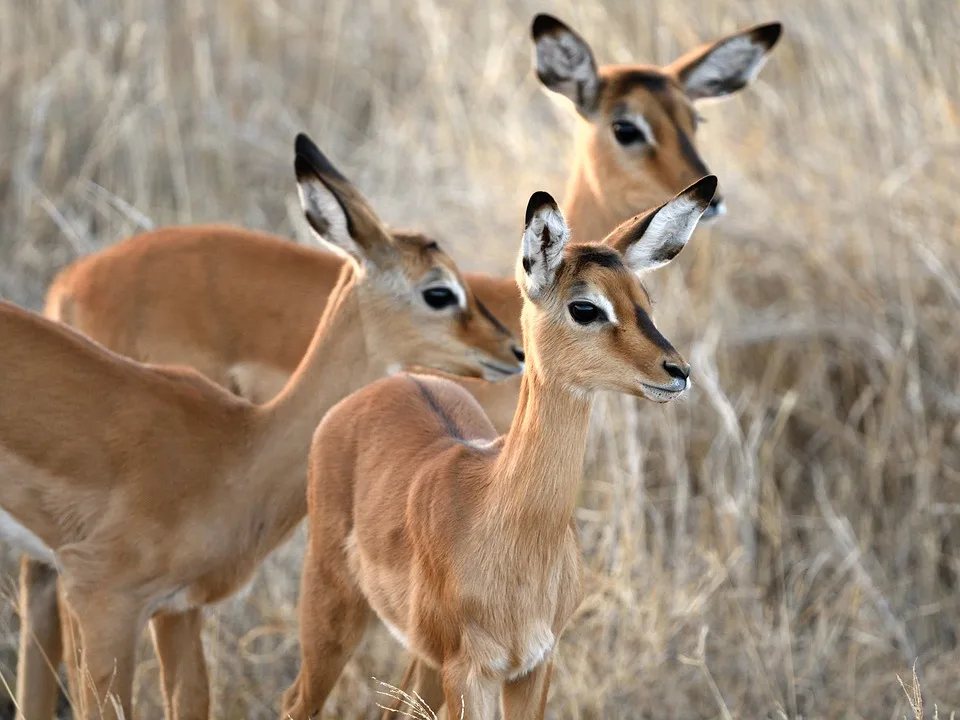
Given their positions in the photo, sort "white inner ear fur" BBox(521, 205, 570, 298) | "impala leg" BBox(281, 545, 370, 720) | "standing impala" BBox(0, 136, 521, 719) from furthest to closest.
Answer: "standing impala" BBox(0, 136, 521, 719), "impala leg" BBox(281, 545, 370, 720), "white inner ear fur" BBox(521, 205, 570, 298)

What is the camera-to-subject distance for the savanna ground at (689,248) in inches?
212

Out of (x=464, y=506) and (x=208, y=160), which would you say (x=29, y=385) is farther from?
(x=208, y=160)

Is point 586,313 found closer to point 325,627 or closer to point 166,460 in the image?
point 325,627

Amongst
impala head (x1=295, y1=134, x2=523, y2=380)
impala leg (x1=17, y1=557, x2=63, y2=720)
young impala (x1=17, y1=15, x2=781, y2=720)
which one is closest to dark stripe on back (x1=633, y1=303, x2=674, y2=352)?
impala head (x1=295, y1=134, x2=523, y2=380)

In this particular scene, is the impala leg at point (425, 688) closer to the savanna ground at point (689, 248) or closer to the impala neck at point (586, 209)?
the savanna ground at point (689, 248)

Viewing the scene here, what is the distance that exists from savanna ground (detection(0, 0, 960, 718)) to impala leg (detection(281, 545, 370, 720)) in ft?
2.18

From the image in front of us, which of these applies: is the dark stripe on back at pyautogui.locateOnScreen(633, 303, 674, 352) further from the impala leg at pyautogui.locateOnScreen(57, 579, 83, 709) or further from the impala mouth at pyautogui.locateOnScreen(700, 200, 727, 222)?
the impala leg at pyautogui.locateOnScreen(57, 579, 83, 709)

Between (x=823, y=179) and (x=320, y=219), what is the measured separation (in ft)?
9.28

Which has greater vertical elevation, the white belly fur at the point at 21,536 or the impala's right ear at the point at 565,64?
the impala's right ear at the point at 565,64

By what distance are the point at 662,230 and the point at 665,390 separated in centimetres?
51

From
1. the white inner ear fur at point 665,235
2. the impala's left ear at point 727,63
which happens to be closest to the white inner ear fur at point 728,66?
the impala's left ear at point 727,63

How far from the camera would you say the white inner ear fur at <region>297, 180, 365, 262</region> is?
4883 millimetres

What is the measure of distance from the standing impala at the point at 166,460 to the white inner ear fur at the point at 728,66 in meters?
1.85

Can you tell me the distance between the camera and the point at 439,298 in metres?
5.13
